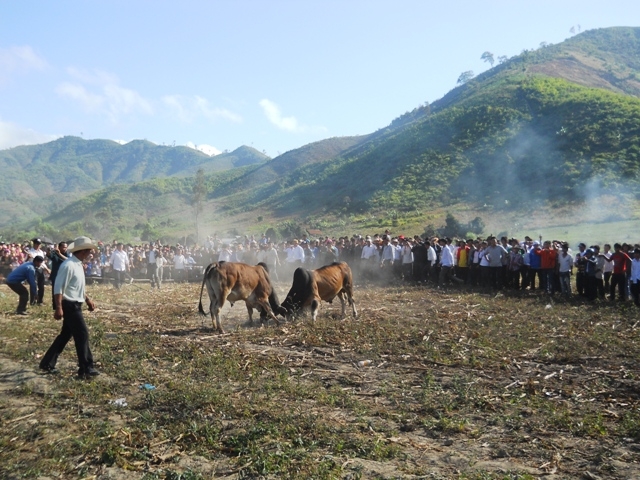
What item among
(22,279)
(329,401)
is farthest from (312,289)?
(22,279)

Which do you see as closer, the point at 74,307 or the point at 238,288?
the point at 74,307

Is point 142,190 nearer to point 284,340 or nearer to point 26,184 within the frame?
point 26,184

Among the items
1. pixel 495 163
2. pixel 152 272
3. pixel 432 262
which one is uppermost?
pixel 495 163

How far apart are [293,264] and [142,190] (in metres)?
105

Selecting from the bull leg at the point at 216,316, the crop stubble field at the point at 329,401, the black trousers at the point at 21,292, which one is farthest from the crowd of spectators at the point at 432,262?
the bull leg at the point at 216,316

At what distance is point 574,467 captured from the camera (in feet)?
18.1

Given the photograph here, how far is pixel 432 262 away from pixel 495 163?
4244 cm

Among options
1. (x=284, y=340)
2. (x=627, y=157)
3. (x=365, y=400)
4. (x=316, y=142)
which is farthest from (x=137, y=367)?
(x=316, y=142)

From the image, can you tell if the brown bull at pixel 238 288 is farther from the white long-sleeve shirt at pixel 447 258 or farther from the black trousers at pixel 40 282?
the white long-sleeve shirt at pixel 447 258

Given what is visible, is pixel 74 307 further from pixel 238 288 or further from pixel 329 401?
pixel 238 288

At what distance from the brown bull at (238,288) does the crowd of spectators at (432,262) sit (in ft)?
14.2

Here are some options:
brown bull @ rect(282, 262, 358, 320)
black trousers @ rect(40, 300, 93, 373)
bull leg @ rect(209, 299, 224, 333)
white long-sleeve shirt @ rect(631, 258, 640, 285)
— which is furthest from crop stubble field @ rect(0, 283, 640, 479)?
white long-sleeve shirt @ rect(631, 258, 640, 285)

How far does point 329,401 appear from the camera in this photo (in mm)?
7363

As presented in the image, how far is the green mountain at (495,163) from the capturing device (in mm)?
51469
